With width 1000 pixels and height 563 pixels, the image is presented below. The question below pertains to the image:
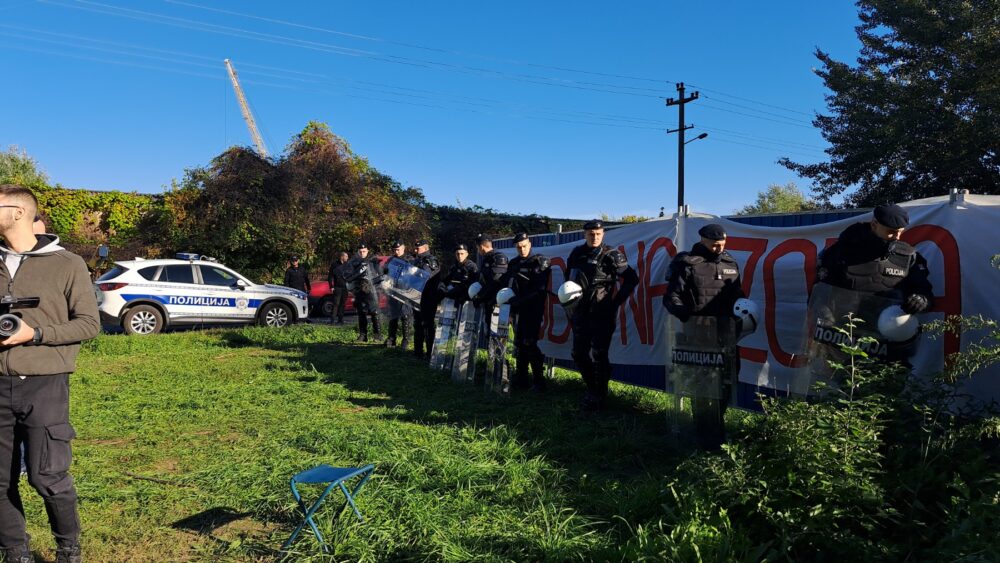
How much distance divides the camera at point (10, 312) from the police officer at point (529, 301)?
4.66 meters

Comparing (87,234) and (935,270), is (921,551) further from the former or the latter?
(87,234)

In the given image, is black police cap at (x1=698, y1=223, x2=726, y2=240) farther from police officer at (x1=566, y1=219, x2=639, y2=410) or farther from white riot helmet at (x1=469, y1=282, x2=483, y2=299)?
white riot helmet at (x1=469, y1=282, x2=483, y2=299)

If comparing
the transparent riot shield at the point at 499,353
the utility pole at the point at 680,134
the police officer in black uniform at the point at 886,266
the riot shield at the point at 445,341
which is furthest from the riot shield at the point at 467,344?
the utility pole at the point at 680,134

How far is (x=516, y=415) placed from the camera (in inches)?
234

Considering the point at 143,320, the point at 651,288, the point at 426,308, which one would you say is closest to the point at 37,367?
the point at 651,288

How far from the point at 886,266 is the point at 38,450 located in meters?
4.81

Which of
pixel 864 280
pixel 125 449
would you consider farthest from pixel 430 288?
pixel 864 280

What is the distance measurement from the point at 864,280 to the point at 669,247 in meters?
2.61

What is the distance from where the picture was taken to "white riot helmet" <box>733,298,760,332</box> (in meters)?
4.46

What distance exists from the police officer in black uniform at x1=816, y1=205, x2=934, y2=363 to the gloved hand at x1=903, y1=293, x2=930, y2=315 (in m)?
0.03

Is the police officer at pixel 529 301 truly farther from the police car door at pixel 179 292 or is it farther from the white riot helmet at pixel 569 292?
the police car door at pixel 179 292

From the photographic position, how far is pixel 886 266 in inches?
157

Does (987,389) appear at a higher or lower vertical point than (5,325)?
lower

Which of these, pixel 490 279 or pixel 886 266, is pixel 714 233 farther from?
pixel 490 279
